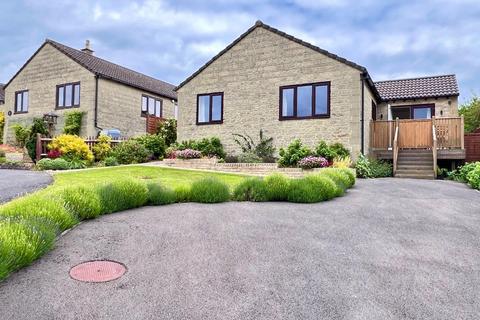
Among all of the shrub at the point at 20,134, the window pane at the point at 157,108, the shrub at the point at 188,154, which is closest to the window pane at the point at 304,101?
the shrub at the point at 188,154

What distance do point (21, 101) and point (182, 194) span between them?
88.7 ft

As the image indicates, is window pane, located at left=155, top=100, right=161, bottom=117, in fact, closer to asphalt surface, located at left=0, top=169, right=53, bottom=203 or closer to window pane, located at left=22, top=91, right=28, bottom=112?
window pane, located at left=22, top=91, right=28, bottom=112

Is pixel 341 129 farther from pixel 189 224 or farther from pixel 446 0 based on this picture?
pixel 189 224

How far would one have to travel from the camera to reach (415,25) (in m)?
15.3

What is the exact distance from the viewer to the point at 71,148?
19578mm

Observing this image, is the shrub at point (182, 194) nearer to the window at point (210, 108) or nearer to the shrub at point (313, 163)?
the shrub at point (313, 163)

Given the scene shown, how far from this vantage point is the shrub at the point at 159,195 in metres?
8.09

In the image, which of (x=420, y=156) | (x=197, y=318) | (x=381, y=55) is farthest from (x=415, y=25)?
(x=197, y=318)

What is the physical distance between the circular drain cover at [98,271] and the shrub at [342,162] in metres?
12.5

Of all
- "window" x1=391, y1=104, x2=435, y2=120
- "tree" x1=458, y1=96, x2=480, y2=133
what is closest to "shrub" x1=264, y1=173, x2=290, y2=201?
"window" x1=391, y1=104, x2=435, y2=120

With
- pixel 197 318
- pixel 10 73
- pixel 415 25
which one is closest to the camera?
pixel 197 318

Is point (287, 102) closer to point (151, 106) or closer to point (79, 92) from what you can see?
point (151, 106)

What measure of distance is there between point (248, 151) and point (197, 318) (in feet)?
52.5

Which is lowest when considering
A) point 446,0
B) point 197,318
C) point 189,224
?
point 197,318
